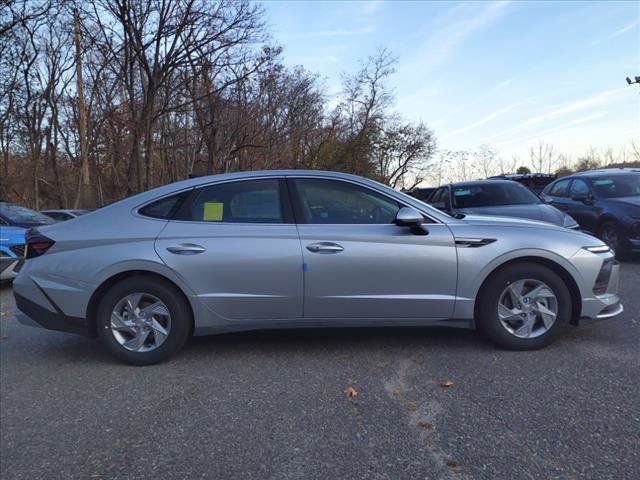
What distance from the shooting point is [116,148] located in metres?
25.1

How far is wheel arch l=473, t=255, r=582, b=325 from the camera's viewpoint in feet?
13.8

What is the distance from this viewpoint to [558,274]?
4254mm

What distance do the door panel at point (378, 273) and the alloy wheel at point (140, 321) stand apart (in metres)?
1.17

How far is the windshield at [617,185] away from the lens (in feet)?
30.6

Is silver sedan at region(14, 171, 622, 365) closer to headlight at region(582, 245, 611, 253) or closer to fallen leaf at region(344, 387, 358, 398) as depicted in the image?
headlight at region(582, 245, 611, 253)

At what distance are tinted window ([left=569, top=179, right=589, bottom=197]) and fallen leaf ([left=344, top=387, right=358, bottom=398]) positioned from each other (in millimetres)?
8060

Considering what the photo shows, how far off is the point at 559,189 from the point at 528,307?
25.0 feet

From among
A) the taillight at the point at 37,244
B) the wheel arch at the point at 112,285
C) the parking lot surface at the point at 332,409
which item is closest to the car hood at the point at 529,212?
the parking lot surface at the point at 332,409

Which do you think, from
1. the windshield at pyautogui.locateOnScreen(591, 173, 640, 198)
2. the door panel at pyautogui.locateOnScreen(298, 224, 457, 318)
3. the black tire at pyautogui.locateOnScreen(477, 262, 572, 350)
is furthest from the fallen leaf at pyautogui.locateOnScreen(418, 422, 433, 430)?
the windshield at pyautogui.locateOnScreen(591, 173, 640, 198)

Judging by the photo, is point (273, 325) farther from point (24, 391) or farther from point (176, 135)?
point (176, 135)

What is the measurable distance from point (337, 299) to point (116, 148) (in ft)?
78.1

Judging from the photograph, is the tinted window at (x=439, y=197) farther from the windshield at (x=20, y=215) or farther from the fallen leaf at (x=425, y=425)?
the windshield at (x=20, y=215)

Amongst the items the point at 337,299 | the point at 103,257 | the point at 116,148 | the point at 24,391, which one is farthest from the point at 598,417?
the point at 116,148

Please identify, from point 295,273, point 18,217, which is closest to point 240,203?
point 295,273
